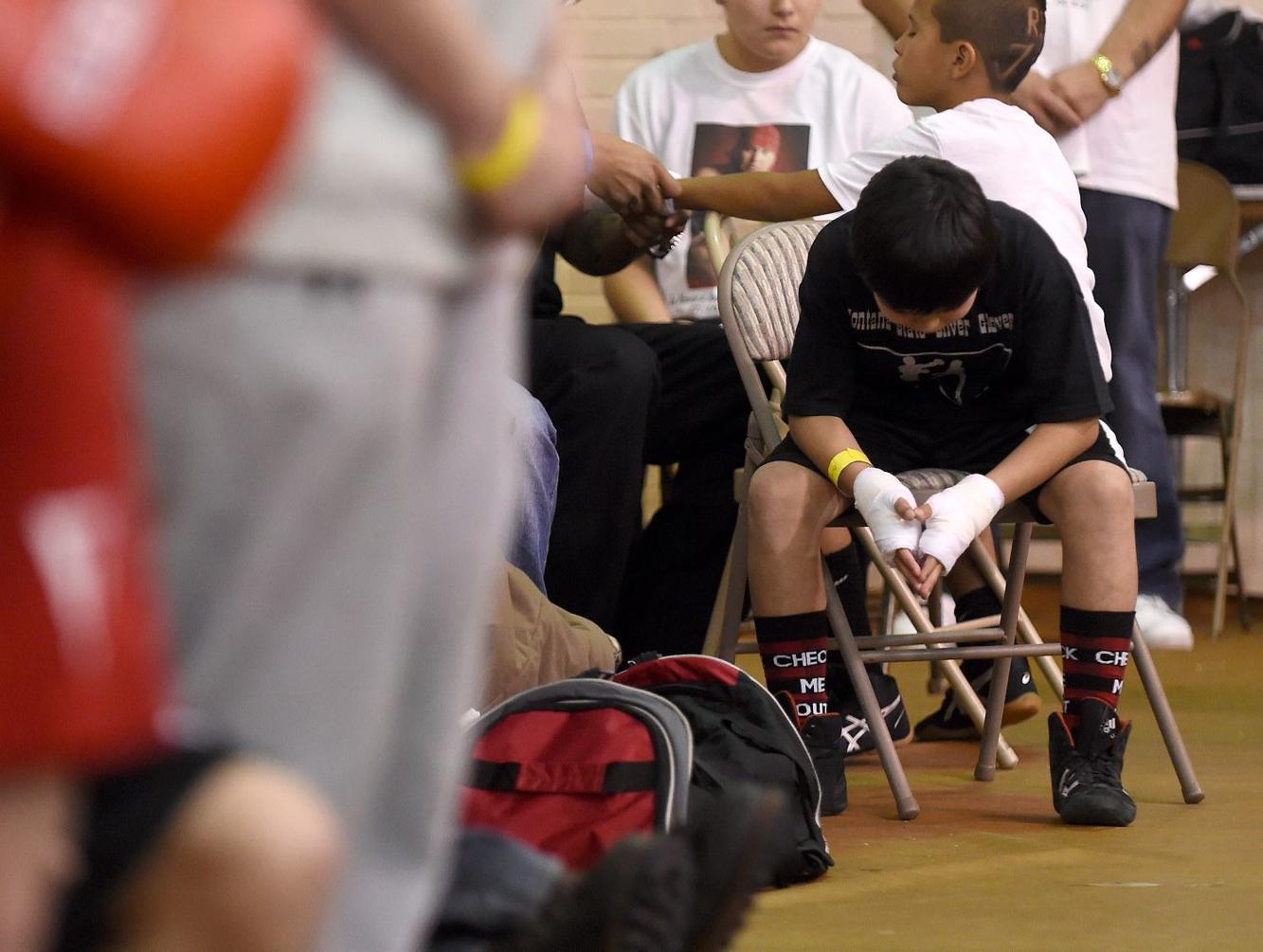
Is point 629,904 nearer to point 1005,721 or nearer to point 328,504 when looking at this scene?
point 328,504

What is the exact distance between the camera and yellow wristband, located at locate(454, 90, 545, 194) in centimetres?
71

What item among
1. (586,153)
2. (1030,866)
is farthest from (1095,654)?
(586,153)

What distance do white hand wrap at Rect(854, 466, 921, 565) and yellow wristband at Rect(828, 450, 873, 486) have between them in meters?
0.04

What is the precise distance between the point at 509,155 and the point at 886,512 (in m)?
1.57

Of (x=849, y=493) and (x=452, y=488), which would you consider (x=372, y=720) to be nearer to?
(x=452, y=488)

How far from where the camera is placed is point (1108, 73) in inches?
142

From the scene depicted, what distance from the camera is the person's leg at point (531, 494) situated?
223 centimetres

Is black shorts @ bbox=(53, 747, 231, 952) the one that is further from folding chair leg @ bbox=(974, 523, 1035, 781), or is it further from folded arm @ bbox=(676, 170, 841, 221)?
folded arm @ bbox=(676, 170, 841, 221)

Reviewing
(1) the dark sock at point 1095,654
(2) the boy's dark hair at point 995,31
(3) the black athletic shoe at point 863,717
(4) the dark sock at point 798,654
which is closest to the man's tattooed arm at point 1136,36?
(2) the boy's dark hair at point 995,31

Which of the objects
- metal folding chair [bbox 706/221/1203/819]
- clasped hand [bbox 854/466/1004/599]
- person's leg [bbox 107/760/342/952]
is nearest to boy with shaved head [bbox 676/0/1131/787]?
metal folding chair [bbox 706/221/1203/819]

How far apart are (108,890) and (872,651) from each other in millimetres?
1951

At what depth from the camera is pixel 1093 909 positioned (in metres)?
1.83

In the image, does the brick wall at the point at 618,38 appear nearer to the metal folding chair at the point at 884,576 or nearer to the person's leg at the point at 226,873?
the metal folding chair at the point at 884,576

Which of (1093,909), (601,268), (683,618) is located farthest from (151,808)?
(683,618)
